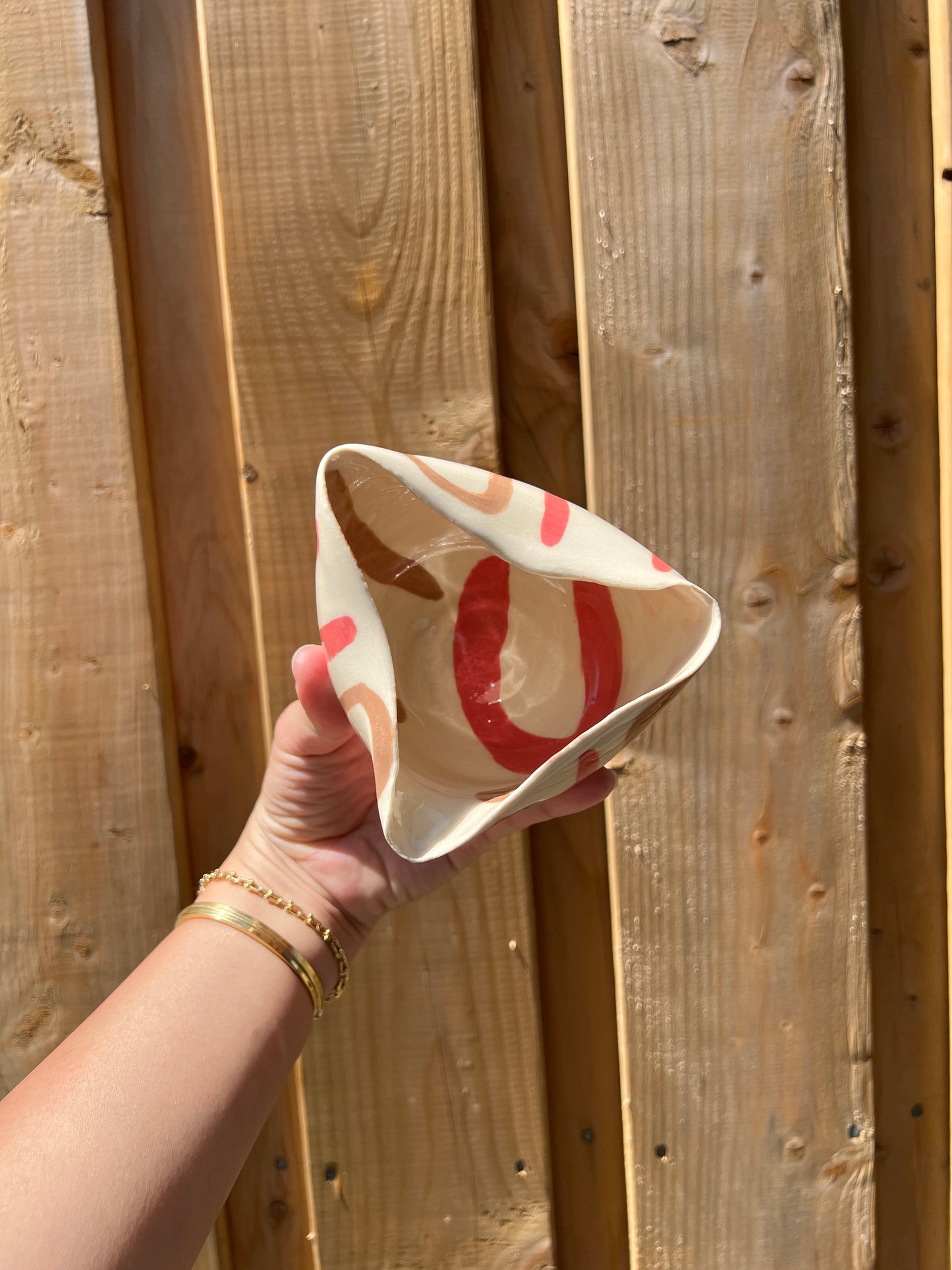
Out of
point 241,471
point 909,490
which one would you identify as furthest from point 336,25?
point 909,490

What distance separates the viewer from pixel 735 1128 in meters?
0.72

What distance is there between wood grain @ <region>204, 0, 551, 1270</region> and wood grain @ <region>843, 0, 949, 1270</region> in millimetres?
294

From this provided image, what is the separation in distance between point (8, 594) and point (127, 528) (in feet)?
0.33

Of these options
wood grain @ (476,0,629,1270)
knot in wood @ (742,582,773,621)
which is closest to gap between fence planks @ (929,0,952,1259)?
knot in wood @ (742,582,773,621)

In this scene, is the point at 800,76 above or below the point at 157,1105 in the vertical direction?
above

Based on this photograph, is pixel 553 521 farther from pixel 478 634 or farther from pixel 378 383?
pixel 378 383

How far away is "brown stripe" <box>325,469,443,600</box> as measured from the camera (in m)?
0.51

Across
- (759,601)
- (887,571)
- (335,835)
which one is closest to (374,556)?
(335,835)

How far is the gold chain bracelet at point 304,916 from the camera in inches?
22.9

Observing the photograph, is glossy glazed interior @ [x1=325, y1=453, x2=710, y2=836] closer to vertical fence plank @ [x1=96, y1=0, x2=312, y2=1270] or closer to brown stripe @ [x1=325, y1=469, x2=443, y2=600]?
brown stripe @ [x1=325, y1=469, x2=443, y2=600]

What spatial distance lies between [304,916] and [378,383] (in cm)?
37

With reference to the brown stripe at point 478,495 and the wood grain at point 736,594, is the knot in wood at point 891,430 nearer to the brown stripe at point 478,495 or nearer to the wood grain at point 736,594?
the wood grain at point 736,594

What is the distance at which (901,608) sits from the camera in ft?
2.35

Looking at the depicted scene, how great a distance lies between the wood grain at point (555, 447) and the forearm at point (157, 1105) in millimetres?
231
